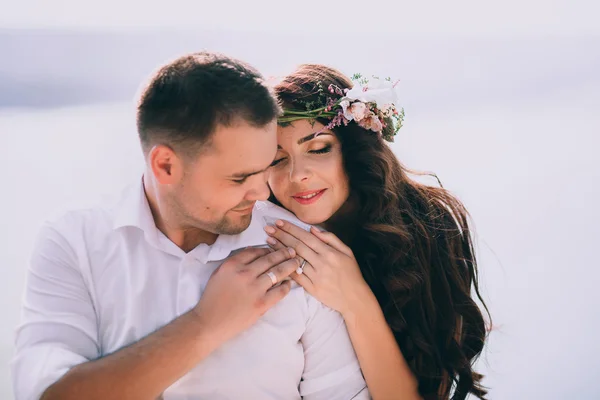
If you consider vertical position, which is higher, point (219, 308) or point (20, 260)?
point (219, 308)

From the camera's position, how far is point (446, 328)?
262cm

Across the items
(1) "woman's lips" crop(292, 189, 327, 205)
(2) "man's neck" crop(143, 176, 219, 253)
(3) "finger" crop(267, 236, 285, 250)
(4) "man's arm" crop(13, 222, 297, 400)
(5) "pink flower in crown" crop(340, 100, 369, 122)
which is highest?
(5) "pink flower in crown" crop(340, 100, 369, 122)

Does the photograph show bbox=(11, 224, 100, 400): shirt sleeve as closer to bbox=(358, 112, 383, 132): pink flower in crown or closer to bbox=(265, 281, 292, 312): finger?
bbox=(265, 281, 292, 312): finger

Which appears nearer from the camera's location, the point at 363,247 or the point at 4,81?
the point at 363,247

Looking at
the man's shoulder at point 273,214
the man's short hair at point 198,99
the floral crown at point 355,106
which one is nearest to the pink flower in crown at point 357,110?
the floral crown at point 355,106

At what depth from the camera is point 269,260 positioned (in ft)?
6.98

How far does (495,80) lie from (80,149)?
164 inches

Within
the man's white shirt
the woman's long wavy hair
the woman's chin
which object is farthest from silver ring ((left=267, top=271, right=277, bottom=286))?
the woman's long wavy hair

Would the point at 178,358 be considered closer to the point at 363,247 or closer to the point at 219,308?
the point at 219,308

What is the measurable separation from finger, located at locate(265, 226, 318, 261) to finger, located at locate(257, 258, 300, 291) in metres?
0.08

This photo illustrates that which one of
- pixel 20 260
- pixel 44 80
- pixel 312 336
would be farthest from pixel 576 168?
pixel 44 80

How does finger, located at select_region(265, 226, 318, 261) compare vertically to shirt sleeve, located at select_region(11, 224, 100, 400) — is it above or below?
above

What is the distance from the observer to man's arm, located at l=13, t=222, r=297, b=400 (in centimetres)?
182

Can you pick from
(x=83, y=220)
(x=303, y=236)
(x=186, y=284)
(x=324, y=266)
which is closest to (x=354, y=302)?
(x=324, y=266)
